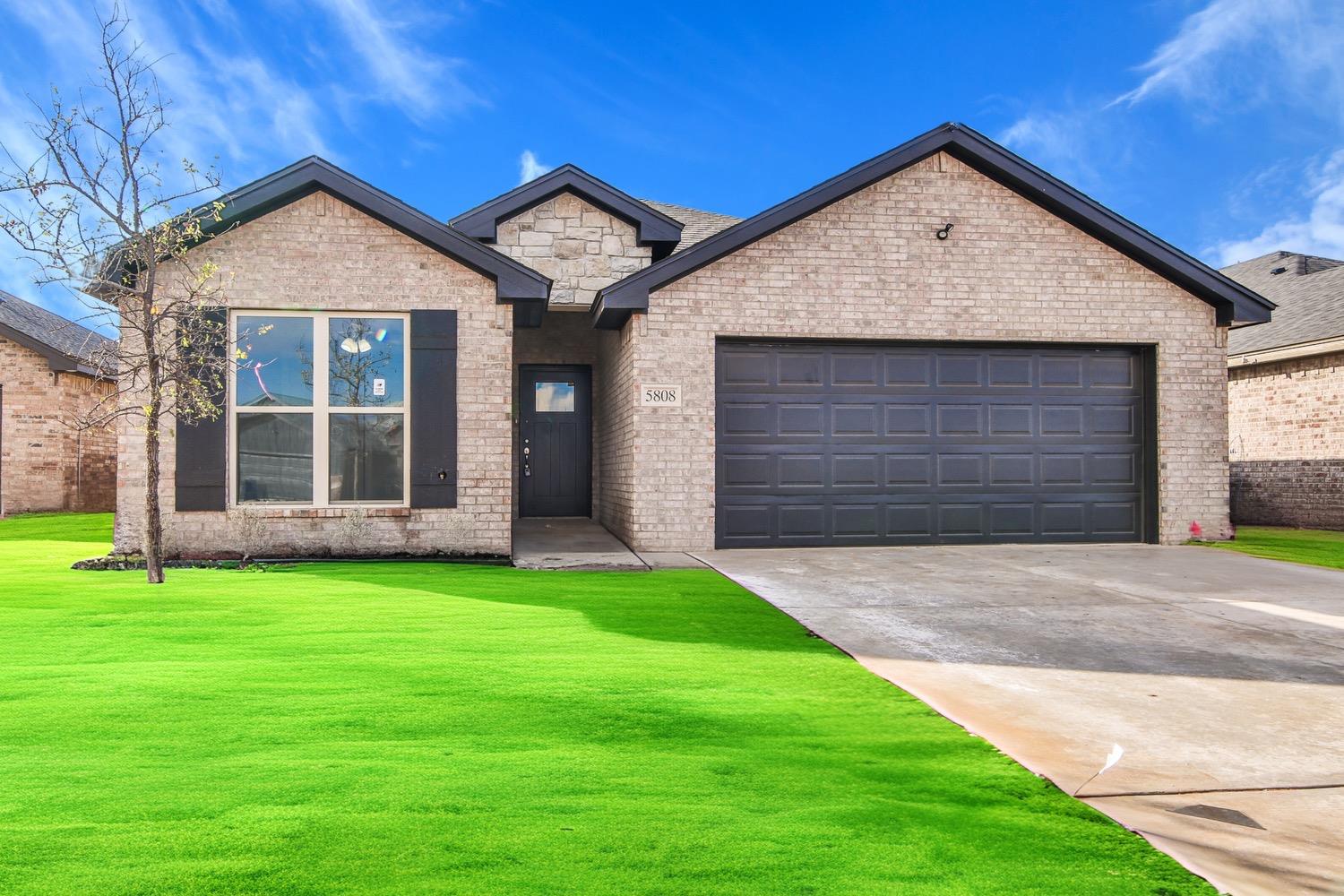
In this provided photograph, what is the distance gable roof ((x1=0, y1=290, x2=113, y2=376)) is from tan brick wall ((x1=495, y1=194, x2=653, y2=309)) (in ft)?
23.2

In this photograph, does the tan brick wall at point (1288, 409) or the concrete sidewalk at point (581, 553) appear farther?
the tan brick wall at point (1288, 409)

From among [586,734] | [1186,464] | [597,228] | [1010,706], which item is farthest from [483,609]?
[1186,464]

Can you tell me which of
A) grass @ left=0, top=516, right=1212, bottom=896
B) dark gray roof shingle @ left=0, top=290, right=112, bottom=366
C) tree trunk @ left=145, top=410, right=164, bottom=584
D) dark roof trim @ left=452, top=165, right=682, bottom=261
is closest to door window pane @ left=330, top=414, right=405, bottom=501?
tree trunk @ left=145, top=410, right=164, bottom=584

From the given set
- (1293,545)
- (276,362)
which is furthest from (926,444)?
(276,362)

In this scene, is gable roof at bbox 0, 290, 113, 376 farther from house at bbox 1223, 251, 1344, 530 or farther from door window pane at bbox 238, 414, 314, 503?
house at bbox 1223, 251, 1344, 530

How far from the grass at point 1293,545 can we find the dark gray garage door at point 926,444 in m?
1.35

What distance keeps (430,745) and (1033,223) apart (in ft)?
35.0

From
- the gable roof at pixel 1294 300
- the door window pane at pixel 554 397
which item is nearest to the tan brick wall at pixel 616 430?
the door window pane at pixel 554 397

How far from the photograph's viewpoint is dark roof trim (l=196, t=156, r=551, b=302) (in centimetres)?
911

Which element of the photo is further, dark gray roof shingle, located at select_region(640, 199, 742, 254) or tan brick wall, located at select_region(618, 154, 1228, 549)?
dark gray roof shingle, located at select_region(640, 199, 742, 254)

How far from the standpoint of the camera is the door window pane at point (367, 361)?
9367 millimetres

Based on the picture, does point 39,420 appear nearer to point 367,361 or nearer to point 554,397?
point 554,397

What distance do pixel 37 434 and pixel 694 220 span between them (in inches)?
549

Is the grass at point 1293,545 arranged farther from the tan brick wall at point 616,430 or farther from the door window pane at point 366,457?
the door window pane at point 366,457
